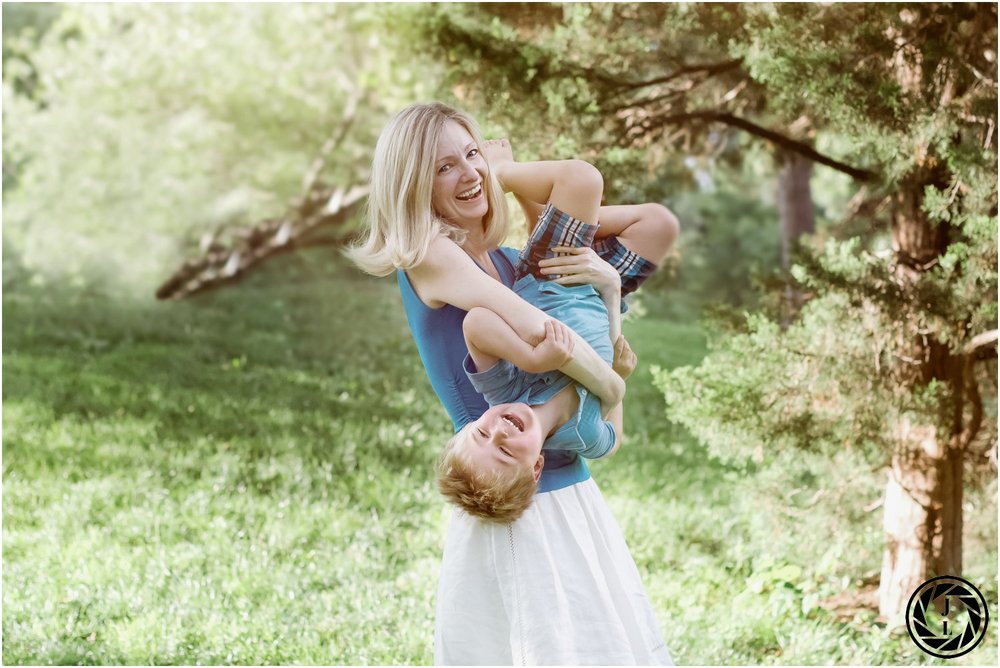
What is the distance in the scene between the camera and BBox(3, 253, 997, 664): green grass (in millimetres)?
3807

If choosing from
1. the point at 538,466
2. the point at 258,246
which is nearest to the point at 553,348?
the point at 538,466

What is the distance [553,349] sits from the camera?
6.33ft

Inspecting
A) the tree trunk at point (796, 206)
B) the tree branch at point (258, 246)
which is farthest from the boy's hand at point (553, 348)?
the tree branch at point (258, 246)

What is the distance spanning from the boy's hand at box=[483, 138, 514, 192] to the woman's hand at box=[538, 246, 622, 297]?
232 mm

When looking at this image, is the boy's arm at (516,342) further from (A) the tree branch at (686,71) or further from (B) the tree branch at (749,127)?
(B) the tree branch at (749,127)

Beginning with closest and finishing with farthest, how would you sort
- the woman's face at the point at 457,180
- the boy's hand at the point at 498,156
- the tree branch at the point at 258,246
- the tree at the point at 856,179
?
the woman's face at the point at 457,180, the boy's hand at the point at 498,156, the tree at the point at 856,179, the tree branch at the point at 258,246

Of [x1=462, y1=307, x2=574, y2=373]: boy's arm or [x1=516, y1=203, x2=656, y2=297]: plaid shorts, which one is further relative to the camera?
[x1=516, y1=203, x2=656, y2=297]: plaid shorts

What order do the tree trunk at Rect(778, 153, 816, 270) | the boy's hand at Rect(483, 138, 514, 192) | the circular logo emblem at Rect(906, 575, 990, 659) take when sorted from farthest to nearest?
1. the tree trunk at Rect(778, 153, 816, 270)
2. the circular logo emblem at Rect(906, 575, 990, 659)
3. the boy's hand at Rect(483, 138, 514, 192)

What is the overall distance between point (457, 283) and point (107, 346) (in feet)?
22.2

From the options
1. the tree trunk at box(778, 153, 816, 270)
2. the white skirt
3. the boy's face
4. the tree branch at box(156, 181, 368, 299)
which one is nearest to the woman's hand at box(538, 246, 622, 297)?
the boy's face

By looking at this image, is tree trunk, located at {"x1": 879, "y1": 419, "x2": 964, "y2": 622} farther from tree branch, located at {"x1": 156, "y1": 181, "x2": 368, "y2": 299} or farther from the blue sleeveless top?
tree branch, located at {"x1": 156, "y1": 181, "x2": 368, "y2": 299}

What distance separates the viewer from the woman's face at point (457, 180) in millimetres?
2148

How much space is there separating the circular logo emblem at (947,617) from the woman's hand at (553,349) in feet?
8.06

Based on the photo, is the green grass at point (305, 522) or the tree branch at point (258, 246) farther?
the tree branch at point (258, 246)
